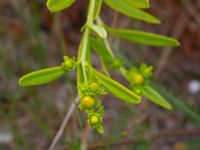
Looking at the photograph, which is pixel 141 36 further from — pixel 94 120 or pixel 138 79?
pixel 94 120

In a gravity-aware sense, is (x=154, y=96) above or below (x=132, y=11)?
below

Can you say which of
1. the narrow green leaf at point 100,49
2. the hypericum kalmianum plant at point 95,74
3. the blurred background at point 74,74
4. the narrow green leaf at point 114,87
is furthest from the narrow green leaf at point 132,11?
the blurred background at point 74,74

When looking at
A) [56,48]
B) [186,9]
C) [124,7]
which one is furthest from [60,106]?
[124,7]

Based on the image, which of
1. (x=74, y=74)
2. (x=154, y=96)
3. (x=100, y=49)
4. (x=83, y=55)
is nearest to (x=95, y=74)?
(x=83, y=55)

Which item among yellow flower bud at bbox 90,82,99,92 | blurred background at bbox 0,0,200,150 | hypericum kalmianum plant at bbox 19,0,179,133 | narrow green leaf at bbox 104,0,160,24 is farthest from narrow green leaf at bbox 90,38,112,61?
blurred background at bbox 0,0,200,150

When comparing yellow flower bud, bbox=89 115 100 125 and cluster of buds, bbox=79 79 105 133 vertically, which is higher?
cluster of buds, bbox=79 79 105 133

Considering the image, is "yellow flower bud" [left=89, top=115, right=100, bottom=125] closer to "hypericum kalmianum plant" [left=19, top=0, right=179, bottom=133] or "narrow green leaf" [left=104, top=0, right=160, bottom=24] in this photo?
"hypericum kalmianum plant" [left=19, top=0, right=179, bottom=133]
